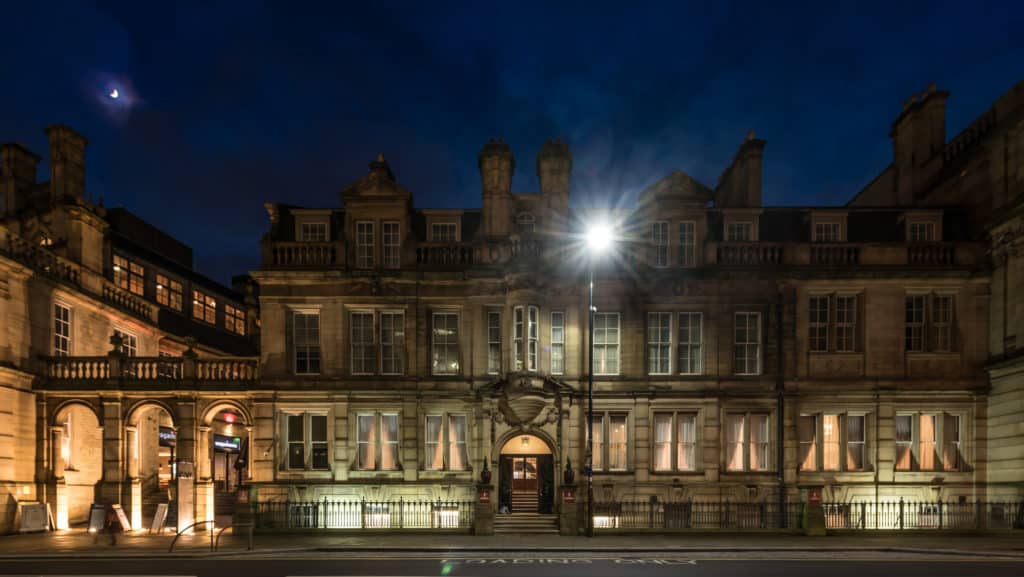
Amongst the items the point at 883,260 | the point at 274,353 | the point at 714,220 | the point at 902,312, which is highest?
the point at 714,220

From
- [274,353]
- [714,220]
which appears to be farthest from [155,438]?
[714,220]

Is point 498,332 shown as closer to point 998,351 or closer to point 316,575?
point 316,575

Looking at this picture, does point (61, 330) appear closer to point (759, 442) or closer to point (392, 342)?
point (392, 342)

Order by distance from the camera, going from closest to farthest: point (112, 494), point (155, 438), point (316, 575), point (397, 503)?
point (316, 575), point (397, 503), point (112, 494), point (155, 438)

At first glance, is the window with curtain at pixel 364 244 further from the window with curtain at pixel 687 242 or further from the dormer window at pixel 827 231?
the dormer window at pixel 827 231

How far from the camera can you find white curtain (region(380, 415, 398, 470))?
28.0m

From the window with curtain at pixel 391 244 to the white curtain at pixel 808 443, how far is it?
61.2ft

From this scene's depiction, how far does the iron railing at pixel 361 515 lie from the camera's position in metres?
25.6

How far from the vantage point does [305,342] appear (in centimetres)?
2825

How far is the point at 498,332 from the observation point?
92.1ft

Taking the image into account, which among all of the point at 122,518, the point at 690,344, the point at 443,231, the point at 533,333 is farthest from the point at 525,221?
the point at 122,518

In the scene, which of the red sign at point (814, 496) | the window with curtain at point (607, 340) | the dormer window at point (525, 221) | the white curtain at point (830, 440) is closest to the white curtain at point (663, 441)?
the window with curtain at point (607, 340)

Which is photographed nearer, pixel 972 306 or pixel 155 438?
pixel 972 306

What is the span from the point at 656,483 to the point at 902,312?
12605mm
